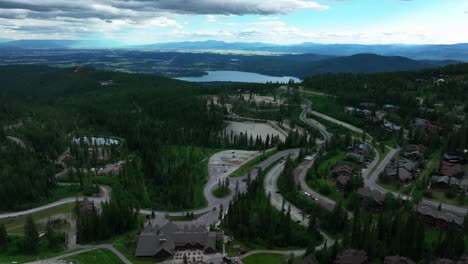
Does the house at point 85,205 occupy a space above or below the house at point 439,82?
below

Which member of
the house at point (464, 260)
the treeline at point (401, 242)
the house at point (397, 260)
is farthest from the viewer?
the treeline at point (401, 242)

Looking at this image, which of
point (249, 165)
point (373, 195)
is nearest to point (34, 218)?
point (249, 165)

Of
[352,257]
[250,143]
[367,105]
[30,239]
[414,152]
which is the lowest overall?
[30,239]

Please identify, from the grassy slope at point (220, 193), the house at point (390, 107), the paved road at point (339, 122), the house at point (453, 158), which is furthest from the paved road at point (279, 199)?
the house at point (390, 107)

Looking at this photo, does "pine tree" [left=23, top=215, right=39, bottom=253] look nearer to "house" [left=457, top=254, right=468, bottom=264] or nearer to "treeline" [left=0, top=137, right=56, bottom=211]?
"treeline" [left=0, top=137, right=56, bottom=211]

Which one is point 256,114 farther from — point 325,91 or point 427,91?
point 427,91

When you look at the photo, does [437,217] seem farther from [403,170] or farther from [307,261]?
[307,261]

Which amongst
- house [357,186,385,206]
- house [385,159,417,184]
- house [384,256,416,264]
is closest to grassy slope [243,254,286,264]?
house [384,256,416,264]

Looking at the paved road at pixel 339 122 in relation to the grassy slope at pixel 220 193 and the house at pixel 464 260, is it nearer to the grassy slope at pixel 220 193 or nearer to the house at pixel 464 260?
the grassy slope at pixel 220 193
